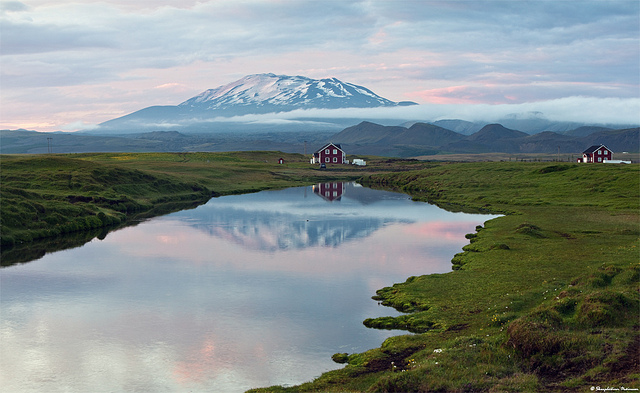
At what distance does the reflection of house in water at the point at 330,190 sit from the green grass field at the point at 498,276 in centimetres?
1604

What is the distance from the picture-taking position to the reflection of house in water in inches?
4046

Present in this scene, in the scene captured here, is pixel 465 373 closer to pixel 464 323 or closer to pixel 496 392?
pixel 496 392

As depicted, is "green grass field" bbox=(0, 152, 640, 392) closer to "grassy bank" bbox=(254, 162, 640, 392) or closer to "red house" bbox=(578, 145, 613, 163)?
"grassy bank" bbox=(254, 162, 640, 392)

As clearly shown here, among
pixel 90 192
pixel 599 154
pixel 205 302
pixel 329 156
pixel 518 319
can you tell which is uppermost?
pixel 599 154

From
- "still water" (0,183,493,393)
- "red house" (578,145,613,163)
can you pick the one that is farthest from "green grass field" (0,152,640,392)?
"red house" (578,145,613,163)

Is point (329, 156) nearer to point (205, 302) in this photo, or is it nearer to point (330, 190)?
point (330, 190)

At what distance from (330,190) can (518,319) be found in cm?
9413

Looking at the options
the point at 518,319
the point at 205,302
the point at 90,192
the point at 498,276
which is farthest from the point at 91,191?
the point at 518,319

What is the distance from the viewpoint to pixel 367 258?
47438mm

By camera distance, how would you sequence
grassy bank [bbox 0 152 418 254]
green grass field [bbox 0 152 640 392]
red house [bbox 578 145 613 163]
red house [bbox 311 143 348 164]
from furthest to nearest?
red house [bbox 311 143 348 164]
red house [bbox 578 145 613 163]
grassy bank [bbox 0 152 418 254]
green grass field [bbox 0 152 640 392]

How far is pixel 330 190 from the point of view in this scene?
11675 centimetres

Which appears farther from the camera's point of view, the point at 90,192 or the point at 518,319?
the point at 90,192

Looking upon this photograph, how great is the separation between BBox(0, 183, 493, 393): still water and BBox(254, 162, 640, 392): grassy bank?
2147 millimetres

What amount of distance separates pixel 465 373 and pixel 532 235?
35233mm
